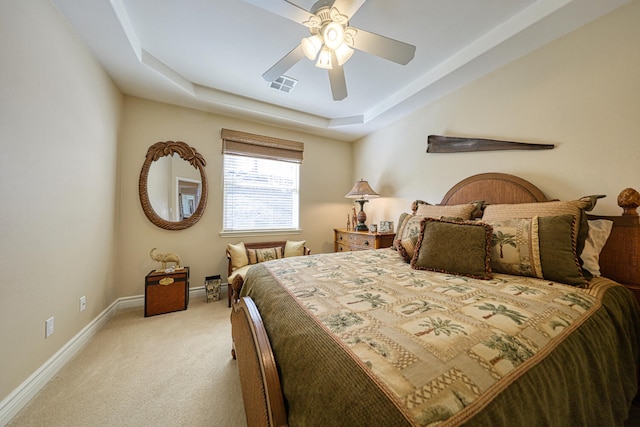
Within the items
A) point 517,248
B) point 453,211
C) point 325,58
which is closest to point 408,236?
point 453,211

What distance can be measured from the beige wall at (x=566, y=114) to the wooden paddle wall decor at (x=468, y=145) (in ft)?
0.18

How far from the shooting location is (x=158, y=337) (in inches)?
80.0

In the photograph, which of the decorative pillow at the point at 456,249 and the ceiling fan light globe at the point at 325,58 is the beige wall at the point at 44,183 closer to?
the ceiling fan light globe at the point at 325,58

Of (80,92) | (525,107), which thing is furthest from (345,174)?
(80,92)

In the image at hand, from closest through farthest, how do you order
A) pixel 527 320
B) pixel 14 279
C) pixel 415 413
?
pixel 415 413 → pixel 527 320 → pixel 14 279

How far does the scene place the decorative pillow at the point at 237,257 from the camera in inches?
113

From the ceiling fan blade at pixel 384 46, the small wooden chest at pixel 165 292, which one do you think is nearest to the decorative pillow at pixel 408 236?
the ceiling fan blade at pixel 384 46

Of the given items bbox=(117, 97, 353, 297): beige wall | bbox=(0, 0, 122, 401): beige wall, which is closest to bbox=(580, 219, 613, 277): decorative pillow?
bbox=(117, 97, 353, 297): beige wall

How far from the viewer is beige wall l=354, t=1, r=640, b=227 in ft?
4.85

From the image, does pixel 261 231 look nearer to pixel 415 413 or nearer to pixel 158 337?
pixel 158 337

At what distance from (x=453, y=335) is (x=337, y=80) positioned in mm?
1841

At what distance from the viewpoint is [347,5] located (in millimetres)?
1360

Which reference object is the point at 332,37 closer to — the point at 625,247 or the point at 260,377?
the point at 260,377

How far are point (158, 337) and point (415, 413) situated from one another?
7.96 feet
